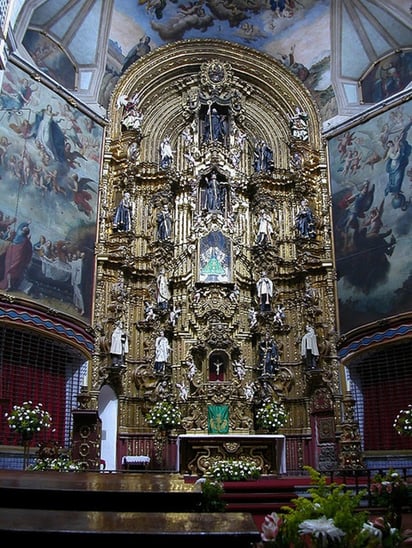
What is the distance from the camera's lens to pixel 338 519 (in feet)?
7.93

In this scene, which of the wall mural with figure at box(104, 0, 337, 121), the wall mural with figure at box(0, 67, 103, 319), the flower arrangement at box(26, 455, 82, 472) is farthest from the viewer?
the wall mural with figure at box(104, 0, 337, 121)

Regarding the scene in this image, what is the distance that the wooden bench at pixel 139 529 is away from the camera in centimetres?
192

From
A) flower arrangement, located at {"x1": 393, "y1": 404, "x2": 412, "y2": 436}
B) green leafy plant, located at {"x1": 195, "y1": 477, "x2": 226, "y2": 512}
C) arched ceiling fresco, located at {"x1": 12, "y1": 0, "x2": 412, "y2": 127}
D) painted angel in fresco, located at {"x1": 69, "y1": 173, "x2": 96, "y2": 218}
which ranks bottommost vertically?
green leafy plant, located at {"x1": 195, "y1": 477, "x2": 226, "y2": 512}

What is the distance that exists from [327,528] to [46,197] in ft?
57.5

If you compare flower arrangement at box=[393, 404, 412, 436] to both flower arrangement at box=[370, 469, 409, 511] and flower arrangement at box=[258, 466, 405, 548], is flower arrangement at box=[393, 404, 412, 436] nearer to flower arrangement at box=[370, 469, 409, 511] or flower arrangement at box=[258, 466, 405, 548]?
flower arrangement at box=[370, 469, 409, 511]

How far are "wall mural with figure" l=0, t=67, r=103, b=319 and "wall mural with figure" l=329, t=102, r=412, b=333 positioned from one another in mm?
9290

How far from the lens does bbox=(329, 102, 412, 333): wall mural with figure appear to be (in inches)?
738

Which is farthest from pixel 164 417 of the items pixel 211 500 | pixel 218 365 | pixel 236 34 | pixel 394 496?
pixel 236 34

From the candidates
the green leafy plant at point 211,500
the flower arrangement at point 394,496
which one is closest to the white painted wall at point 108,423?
the flower arrangement at point 394,496

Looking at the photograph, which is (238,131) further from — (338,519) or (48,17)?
(338,519)

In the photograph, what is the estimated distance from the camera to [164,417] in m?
17.7

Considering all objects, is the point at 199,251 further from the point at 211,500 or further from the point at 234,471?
the point at 211,500

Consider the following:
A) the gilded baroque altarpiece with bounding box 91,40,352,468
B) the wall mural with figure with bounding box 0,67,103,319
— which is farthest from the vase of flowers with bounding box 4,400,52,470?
the gilded baroque altarpiece with bounding box 91,40,352,468

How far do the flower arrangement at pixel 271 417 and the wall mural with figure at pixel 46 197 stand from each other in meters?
6.73
